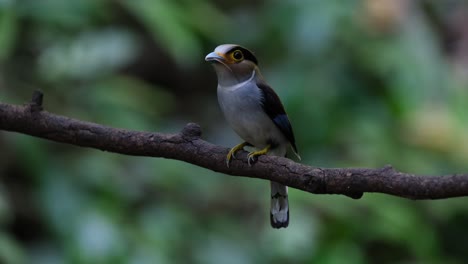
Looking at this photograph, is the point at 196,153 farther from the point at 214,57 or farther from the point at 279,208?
the point at 279,208

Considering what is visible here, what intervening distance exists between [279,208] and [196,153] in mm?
763

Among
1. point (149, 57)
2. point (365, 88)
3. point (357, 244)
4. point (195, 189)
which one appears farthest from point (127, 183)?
point (149, 57)

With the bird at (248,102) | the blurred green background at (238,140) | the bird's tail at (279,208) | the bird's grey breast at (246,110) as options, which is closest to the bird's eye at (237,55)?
the bird at (248,102)

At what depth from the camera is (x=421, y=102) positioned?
433cm

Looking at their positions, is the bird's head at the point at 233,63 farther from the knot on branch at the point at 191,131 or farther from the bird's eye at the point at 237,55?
the knot on branch at the point at 191,131

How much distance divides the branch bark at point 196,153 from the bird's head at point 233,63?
0.36m

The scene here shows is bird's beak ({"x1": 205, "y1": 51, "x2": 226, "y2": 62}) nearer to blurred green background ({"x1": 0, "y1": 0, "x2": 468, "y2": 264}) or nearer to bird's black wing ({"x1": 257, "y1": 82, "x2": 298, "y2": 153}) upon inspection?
bird's black wing ({"x1": 257, "y1": 82, "x2": 298, "y2": 153})

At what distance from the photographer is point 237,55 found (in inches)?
112

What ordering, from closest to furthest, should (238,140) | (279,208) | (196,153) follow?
(196,153), (279,208), (238,140)

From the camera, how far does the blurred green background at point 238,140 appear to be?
3.84m

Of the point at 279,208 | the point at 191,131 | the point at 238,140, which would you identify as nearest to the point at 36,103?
the point at 191,131

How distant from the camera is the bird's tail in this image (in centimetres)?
311

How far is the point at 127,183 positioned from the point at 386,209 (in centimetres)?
127

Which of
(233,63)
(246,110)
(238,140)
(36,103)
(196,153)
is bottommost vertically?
(196,153)
